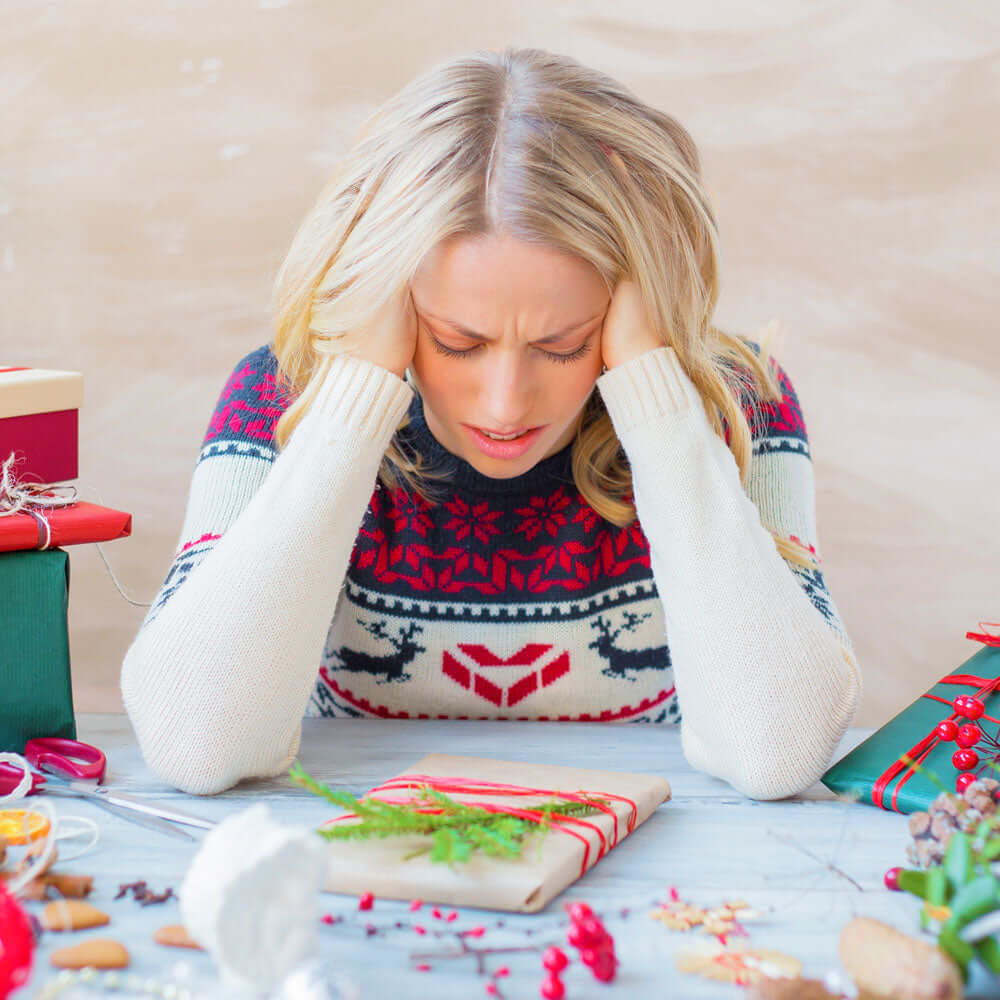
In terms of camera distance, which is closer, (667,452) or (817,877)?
(817,877)

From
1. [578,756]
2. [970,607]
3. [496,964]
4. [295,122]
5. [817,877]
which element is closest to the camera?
[496,964]

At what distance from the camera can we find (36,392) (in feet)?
3.54

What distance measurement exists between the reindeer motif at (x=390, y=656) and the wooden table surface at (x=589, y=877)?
202 mm

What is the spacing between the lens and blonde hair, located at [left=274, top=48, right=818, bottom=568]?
1.04 meters

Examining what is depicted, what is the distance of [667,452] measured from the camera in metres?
1.11

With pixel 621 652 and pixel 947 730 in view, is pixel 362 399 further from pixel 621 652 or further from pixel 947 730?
pixel 947 730

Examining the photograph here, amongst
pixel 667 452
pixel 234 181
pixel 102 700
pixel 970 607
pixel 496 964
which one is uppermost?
pixel 234 181

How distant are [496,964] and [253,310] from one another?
61.7 inches

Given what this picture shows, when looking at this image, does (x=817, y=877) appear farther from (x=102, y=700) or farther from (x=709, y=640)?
(x=102, y=700)

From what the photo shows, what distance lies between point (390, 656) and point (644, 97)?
1.16 m

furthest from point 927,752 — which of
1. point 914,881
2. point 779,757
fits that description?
point 914,881

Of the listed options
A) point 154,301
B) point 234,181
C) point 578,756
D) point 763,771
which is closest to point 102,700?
point 154,301

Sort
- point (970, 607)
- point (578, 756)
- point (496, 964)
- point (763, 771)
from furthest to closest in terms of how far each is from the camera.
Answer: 1. point (970, 607)
2. point (578, 756)
3. point (763, 771)
4. point (496, 964)

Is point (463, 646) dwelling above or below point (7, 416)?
below
